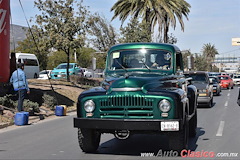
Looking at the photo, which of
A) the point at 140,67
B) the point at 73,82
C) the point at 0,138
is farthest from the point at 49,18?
the point at 140,67

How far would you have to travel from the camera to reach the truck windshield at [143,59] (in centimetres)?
911

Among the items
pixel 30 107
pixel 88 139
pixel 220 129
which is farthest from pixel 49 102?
pixel 88 139

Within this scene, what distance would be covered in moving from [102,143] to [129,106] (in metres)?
2.46

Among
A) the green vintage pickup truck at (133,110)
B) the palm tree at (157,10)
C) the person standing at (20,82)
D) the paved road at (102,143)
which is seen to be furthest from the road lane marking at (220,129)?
the palm tree at (157,10)

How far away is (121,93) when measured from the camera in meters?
7.48

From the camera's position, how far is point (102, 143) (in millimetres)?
9578

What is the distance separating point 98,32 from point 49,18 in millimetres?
14477

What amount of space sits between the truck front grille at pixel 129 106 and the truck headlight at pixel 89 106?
260mm

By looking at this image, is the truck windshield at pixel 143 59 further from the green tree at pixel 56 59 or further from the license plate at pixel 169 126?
the green tree at pixel 56 59

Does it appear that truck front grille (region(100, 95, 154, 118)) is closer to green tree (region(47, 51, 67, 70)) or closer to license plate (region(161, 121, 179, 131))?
license plate (region(161, 121, 179, 131))

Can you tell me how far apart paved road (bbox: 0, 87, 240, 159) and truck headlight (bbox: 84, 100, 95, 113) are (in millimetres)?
968

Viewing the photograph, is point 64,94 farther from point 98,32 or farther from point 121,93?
point 98,32

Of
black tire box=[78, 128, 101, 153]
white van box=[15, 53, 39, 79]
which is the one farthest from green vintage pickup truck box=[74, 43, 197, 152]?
white van box=[15, 53, 39, 79]

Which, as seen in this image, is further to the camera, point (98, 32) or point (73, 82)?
point (98, 32)
